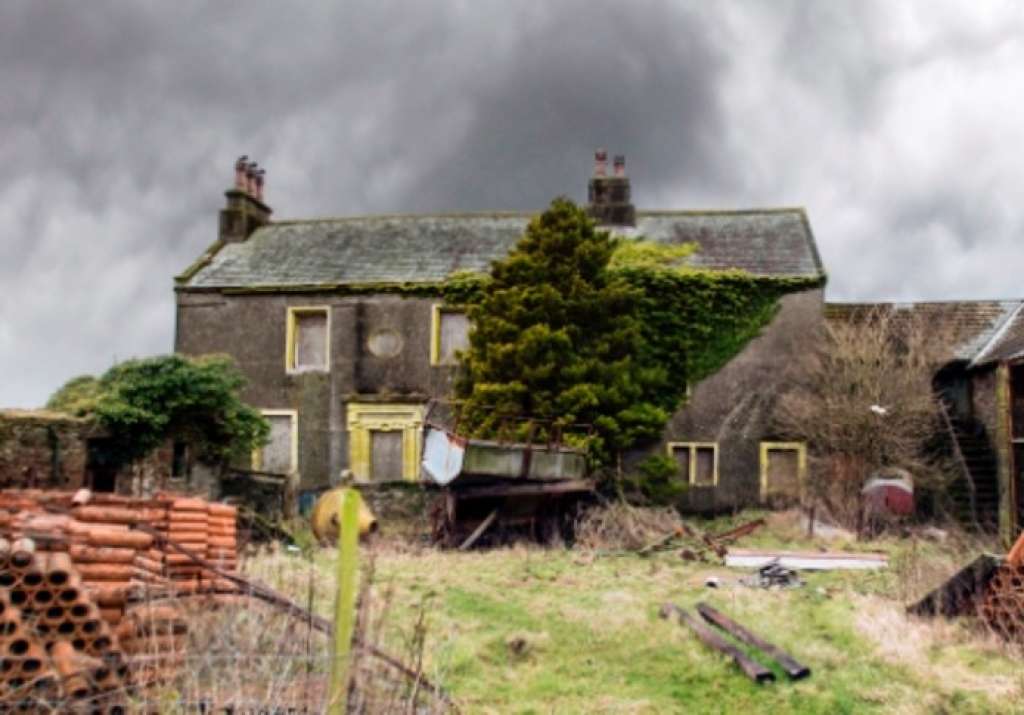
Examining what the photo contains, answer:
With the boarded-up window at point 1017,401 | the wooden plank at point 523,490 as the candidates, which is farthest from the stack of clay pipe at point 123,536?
the boarded-up window at point 1017,401

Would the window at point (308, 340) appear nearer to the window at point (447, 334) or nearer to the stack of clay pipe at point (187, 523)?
the window at point (447, 334)

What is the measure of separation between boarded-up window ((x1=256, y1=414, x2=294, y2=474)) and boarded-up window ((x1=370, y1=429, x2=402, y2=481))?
2018 millimetres

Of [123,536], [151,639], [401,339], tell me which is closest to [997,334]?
[401,339]

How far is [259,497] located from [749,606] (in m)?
12.4

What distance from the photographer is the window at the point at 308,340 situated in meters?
24.6

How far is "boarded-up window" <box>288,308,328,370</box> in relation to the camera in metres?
24.6

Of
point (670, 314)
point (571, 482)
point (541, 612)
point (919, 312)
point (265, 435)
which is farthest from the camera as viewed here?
point (919, 312)

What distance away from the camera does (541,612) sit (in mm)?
11852

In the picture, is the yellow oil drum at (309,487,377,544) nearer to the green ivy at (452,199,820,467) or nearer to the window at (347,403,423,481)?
the green ivy at (452,199,820,467)

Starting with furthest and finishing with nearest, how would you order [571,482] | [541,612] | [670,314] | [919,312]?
[919,312]
[670,314]
[571,482]
[541,612]

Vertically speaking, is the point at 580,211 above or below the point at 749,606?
above

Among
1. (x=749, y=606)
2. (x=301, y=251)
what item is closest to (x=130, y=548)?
(x=749, y=606)

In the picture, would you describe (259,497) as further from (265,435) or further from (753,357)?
(753,357)

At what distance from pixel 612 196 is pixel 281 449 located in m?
10.5
